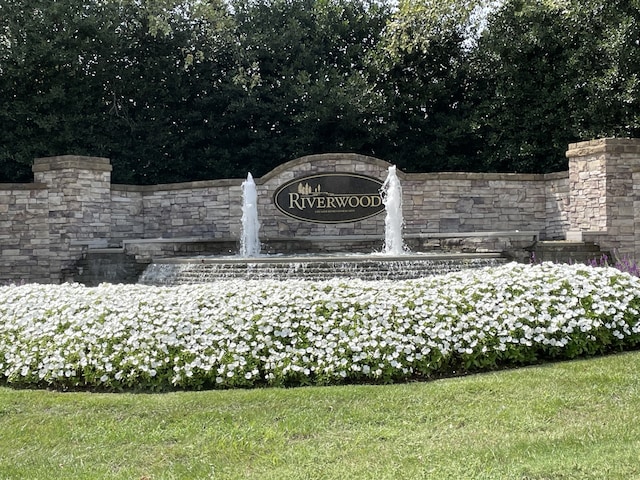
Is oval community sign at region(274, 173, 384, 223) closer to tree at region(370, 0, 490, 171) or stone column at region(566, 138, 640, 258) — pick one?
tree at region(370, 0, 490, 171)

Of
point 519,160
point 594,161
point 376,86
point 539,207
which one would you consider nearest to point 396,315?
point 594,161

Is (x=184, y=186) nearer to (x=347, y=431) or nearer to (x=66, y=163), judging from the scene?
(x=66, y=163)

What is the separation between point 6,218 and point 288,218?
19.7 ft

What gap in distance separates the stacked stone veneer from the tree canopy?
2.99 meters

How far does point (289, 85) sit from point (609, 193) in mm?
9369

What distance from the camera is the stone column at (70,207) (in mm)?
12750

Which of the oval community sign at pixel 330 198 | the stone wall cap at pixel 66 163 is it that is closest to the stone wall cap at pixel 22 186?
the stone wall cap at pixel 66 163

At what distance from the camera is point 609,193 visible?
12102mm

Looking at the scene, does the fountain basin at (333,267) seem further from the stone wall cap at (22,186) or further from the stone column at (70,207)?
the stone wall cap at (22,186)

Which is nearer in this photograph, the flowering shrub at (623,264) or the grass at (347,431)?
the grass at (347,431)

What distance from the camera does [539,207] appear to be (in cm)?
1412

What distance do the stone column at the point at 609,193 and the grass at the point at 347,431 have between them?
712 cm

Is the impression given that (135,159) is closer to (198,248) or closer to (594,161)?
(198,248)

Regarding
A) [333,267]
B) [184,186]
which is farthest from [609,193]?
[184,186]
